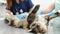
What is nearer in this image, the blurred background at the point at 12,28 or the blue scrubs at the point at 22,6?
the blurred background at the point at 12,28

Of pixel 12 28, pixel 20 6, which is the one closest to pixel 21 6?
pixel 20 6

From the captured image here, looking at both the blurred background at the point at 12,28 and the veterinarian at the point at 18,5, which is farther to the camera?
the veterinarian at the point at 18,5

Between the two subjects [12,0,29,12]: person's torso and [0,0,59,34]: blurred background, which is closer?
[0,0,59,34]: blurred background

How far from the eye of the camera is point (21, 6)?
0.75 metres

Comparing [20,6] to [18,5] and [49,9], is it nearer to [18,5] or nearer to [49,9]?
[18,5]

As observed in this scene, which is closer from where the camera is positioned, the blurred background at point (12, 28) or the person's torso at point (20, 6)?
the blurred background at point (12, 28)

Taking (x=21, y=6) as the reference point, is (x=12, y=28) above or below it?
below

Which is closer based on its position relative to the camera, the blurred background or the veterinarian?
the blurred background

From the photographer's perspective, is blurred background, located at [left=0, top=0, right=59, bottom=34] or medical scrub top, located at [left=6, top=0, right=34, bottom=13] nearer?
blurred background, located at [left=0, top=0, right=59, bottom=34]

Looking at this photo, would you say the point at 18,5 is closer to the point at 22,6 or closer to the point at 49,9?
the point at 22,6

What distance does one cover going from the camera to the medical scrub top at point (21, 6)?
0.75 meters

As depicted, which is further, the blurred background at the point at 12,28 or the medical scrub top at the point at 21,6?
the medical scrub top at the point at 21,6

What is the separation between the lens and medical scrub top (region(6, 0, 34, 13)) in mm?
750

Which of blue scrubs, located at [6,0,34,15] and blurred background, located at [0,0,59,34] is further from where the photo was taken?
blue scrubs, located at [6,0,34,15]
